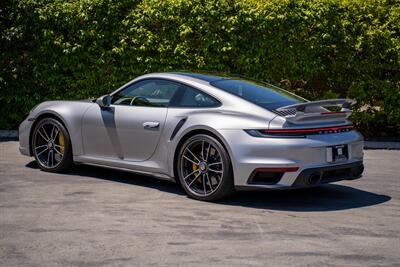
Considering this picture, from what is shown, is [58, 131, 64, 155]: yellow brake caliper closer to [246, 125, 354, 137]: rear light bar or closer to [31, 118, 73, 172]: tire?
[31, 118, 73, 172]: tire

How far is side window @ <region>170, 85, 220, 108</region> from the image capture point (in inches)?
332

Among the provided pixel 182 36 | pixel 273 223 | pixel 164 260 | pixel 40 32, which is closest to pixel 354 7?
pixel 182 36

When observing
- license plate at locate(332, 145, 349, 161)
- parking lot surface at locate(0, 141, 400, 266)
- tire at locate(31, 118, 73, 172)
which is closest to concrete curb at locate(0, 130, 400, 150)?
parking lot surface at locate(0, 141, 400, 266)

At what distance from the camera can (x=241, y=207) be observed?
7.90m

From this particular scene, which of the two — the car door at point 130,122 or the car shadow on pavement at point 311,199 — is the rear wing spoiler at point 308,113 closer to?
the car shadow on pavement at point 311,199

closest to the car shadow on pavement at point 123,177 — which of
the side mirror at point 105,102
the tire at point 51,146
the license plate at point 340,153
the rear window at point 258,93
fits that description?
the tire at point 51,146

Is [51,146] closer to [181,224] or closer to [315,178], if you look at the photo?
[181,224]

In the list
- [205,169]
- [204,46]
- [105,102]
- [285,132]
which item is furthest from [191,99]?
[204,46]

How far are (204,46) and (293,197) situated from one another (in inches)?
235

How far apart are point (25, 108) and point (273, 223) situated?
8103 mm

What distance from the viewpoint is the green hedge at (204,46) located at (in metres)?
13.8

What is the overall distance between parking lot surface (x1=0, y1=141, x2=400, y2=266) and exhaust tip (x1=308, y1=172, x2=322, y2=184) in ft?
0.95

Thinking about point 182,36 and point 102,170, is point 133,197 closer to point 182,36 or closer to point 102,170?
point 102,170

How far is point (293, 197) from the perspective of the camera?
853 cm
